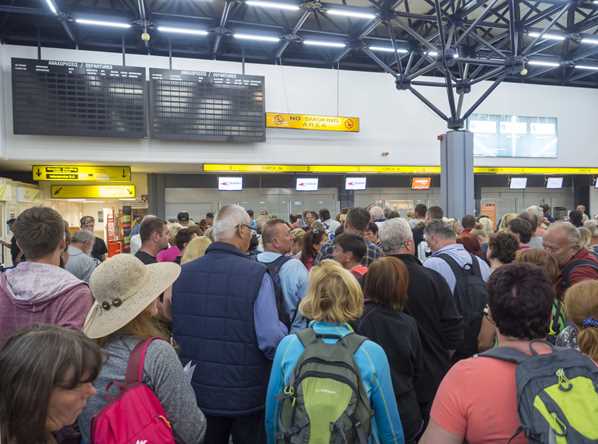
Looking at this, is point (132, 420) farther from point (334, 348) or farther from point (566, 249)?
point (566, 249)

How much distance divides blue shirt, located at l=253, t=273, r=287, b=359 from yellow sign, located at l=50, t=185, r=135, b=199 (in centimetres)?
948

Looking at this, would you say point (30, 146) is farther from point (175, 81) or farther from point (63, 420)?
point (63, 420)

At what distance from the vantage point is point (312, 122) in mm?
10906

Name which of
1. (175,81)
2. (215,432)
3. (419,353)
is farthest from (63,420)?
(175,81)

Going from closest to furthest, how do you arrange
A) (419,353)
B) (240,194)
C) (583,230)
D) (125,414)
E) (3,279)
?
1. (125,414)
2. (3,279)
3. (419,353)
4. (583,230)
5. (240,194)

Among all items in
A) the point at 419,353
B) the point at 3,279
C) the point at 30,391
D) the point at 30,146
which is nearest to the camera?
the point at 30,391

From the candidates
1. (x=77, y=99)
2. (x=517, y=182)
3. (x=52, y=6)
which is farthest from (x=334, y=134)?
(x=517, y=182)

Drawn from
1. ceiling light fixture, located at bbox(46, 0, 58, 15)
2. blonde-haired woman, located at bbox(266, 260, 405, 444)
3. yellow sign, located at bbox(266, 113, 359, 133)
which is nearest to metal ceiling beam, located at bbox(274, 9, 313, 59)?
yellow sign, located at bbox(266, 113, 359, 133)

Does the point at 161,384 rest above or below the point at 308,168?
below

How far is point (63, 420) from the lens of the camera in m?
1.14

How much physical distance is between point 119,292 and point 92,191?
1004 centimetres

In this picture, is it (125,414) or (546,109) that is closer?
(125,414)

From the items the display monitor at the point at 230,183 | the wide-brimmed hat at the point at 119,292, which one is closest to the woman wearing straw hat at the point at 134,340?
the wide-brimmed hat at the point at 119,292

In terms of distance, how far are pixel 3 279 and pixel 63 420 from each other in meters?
A: 1.30
